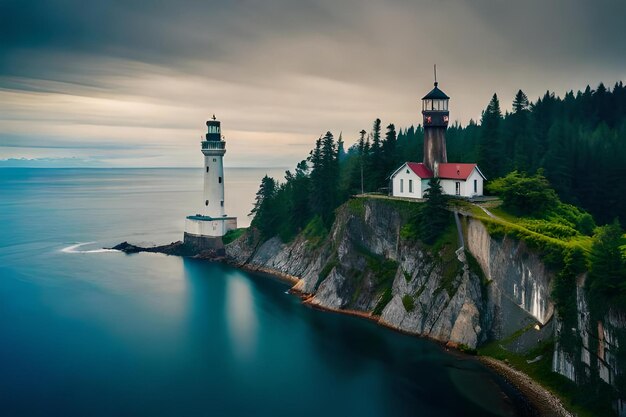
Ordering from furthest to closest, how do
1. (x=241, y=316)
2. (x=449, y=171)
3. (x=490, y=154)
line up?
(x=490, y=154), (x=449, y=171), (x=241, y=316)

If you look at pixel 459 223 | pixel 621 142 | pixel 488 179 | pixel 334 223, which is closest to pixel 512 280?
pixel 459 223

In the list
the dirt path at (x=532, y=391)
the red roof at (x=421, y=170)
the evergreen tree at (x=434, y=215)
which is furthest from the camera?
the red roof at (x=421, y=170)

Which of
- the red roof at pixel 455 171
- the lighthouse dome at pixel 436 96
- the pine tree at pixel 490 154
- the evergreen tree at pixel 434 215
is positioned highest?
the lighthouse dome at pixel 436 96

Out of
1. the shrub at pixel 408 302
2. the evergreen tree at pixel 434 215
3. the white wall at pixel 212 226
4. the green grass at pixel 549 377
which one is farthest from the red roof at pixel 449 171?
the white wall at pixel 212 226

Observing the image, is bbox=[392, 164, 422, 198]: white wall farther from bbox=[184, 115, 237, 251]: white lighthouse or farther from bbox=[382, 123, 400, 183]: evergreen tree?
bbox=[184, 115, 237, 251]: white lighthouse

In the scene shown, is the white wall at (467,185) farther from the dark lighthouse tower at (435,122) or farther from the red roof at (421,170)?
the dark lighthouse tower at (435,122)

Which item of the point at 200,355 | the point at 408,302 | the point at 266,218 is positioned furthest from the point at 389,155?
the point at 200,355

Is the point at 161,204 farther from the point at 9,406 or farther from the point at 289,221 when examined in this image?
the point at 9,406

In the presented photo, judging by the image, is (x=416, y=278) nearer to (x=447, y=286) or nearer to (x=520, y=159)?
(x=447, y=286)
